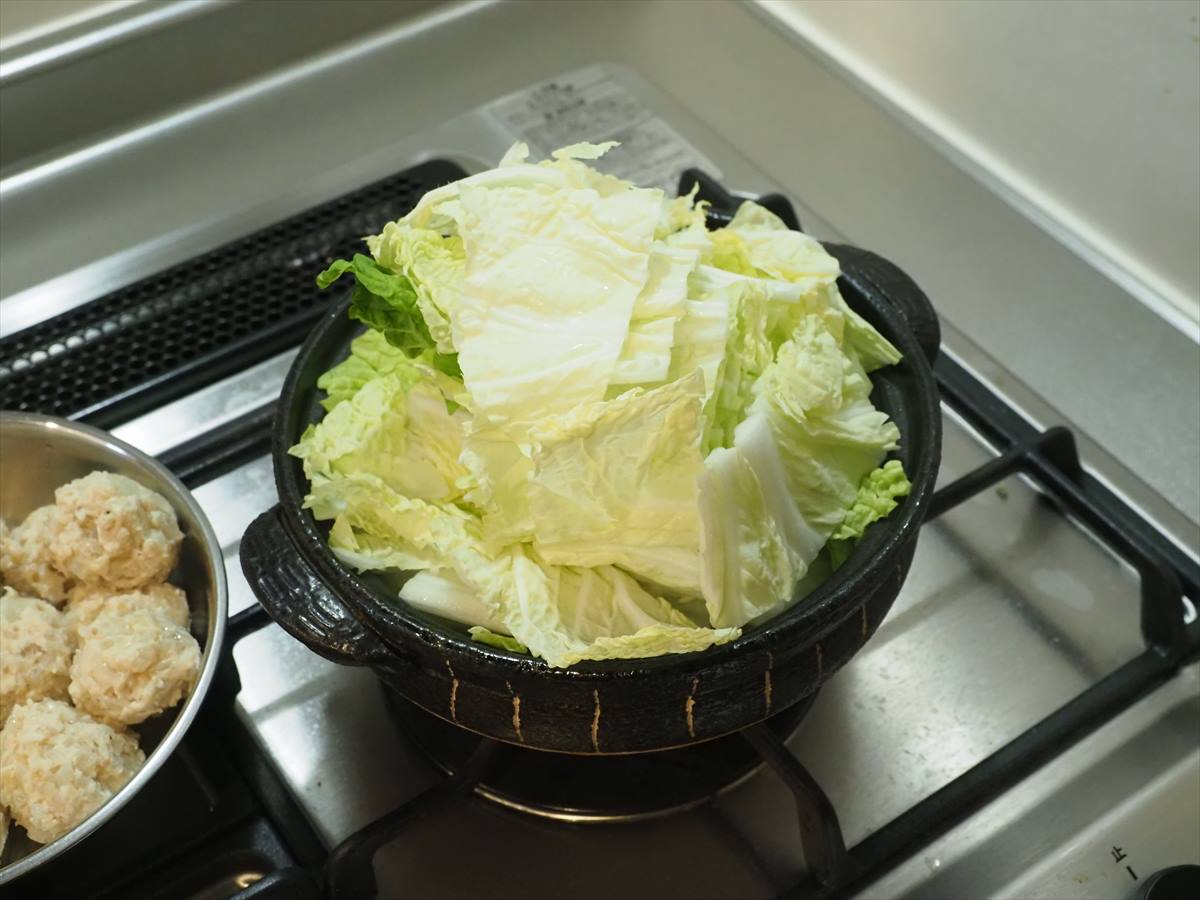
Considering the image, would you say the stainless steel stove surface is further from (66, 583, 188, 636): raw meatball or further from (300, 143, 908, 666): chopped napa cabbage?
(300, 143, 908, 666): chopped napa cabbage

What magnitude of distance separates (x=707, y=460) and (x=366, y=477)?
257mm

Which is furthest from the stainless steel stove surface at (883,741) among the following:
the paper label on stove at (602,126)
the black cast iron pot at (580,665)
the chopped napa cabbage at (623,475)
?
the paper label on stove at (602,126)

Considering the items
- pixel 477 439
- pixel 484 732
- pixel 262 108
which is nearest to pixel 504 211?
pixel 477 439

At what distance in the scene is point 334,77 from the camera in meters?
1.53

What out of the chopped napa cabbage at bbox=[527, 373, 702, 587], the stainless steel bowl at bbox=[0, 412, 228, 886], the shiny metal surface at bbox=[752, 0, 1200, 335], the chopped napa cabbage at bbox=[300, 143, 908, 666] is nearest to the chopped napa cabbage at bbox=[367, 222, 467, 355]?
the chopped napa cabbage at bbox=[300, 143, 908, 666]

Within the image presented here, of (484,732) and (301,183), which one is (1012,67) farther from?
(484,732)

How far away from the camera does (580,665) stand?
0.77m

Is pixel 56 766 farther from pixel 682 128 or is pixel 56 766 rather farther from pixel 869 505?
pixel 682 128

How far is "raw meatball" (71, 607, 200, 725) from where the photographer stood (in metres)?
0.89

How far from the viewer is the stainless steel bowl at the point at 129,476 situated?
2.96 ft

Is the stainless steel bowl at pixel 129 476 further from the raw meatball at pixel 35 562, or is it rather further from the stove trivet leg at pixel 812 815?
the stove trivet leg at pixel 812 815

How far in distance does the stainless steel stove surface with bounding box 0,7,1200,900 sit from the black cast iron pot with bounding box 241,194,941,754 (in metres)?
0.11

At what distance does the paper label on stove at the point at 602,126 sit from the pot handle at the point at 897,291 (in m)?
0.40

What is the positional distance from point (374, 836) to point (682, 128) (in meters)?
0.96
